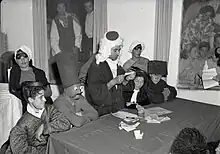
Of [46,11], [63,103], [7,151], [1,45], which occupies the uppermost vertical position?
[46,11]

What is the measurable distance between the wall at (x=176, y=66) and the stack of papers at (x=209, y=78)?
0.42ft

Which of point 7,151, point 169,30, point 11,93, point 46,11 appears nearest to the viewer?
point 7,151

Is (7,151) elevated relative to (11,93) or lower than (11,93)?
lower

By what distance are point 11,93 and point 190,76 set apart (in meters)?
2.92

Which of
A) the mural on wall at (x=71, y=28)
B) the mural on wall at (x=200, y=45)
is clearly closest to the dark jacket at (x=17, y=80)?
the mural on wall at (x=71, y=28)

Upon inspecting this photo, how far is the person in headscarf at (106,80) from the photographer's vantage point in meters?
3.13

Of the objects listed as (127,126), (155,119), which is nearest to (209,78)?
(155,119)

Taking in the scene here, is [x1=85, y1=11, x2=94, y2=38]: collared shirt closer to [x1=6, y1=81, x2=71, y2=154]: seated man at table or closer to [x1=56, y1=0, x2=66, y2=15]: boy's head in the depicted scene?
[x1=56, y1=0, x2=66, y2=15]: boy's head

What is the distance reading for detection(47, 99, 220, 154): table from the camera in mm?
2168

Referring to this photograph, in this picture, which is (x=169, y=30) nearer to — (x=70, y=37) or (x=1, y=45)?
(x=70, y=37)

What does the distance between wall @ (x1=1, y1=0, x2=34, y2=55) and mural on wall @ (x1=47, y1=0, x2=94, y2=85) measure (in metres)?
0.43

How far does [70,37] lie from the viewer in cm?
534

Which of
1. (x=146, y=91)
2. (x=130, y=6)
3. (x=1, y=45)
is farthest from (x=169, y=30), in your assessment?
(x=1, y=45)

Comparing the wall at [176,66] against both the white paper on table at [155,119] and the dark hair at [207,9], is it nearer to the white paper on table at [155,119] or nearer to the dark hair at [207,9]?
the dark hair at [207,9]
